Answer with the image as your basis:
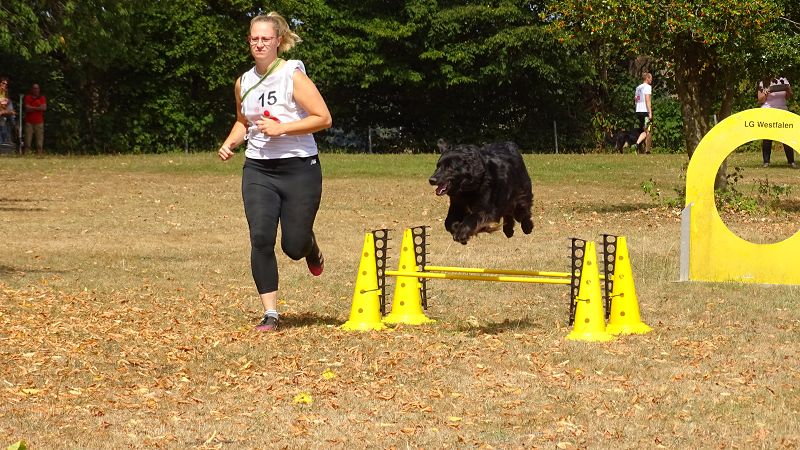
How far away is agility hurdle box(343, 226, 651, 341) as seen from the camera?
8258mm

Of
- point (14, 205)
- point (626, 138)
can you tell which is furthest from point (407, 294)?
point (626, 138)

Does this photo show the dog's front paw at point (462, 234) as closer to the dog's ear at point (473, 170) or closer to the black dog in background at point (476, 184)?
the black dog in background at point (476, 184)

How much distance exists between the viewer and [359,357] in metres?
7.64

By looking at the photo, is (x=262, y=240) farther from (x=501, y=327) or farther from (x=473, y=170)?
(x=501, y=327)

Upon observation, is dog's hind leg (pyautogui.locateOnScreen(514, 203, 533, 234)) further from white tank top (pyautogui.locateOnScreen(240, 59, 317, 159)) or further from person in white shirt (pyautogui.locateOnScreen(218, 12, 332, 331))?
white tank top (pyautogui.locateOnScreen(240, 59, 317, 159))

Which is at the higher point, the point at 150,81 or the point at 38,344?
the point at 150,81

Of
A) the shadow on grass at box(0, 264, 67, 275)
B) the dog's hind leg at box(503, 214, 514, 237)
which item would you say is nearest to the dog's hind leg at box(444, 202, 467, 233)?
the dog's hind leg at box(503, 214, 514, 237)

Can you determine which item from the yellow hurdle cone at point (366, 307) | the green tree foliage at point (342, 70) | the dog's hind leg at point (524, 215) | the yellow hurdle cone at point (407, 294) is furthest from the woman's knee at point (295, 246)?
the green tree foliage at point (342, 70)

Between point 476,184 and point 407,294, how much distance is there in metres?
1.66

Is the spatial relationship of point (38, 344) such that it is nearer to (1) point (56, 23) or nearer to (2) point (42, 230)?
(2) point (42, 230)

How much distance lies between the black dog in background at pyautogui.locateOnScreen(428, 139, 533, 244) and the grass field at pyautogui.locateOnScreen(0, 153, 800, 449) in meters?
0.79

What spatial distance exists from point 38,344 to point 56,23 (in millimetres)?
21321

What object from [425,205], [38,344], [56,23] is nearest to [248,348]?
[38,344]

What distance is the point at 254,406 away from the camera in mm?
6457
